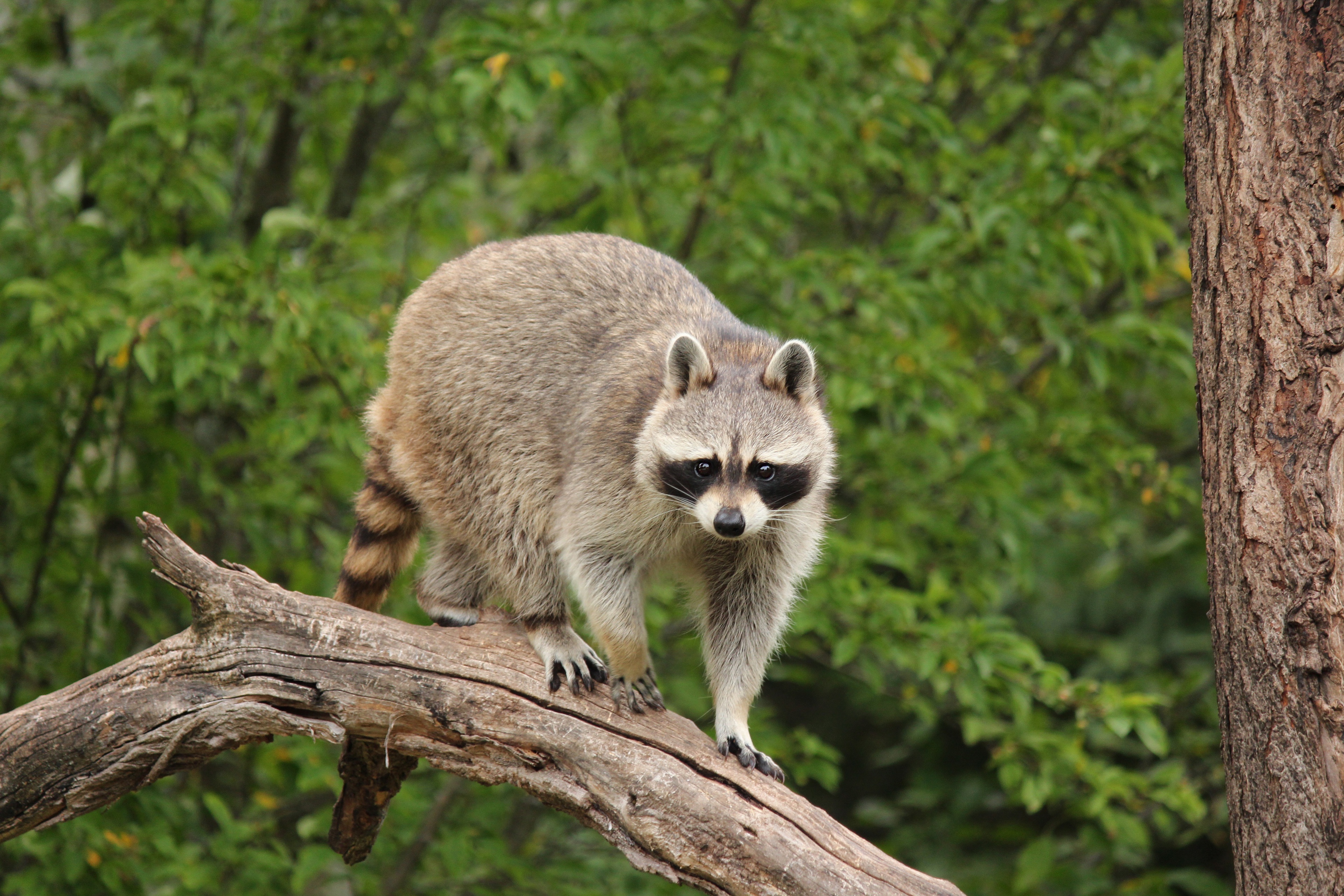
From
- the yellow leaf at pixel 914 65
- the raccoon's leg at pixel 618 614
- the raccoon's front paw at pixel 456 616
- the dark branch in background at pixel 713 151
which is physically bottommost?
the raccoon's front paw at pixel 456 616

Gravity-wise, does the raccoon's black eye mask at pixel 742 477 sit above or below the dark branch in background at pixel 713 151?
below

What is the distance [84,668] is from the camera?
4.70 metres

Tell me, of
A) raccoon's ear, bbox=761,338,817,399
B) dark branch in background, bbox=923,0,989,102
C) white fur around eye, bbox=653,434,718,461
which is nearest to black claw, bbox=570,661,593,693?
white fur around eye, bbox=653,434,718,461

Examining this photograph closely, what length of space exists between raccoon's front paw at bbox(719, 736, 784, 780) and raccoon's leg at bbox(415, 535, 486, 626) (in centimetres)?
102

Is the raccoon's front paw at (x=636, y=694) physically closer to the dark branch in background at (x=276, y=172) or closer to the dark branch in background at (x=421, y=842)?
the dark branch in background at (x=421, y=842)

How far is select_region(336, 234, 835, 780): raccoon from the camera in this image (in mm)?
3387

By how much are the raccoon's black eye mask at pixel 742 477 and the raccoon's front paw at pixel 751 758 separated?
0.68 metres

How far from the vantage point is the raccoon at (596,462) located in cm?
339

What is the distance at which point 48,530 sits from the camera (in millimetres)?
4785

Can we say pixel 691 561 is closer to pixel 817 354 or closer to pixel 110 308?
pixel 817 354

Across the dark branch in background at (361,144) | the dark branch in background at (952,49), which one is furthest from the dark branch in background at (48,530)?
the dark branch in background at (952,49)

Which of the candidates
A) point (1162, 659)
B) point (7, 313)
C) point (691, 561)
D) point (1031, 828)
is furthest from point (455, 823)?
point (1162, 659)

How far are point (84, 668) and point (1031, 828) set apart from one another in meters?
5.38

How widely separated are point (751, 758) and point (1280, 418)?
1617mm
